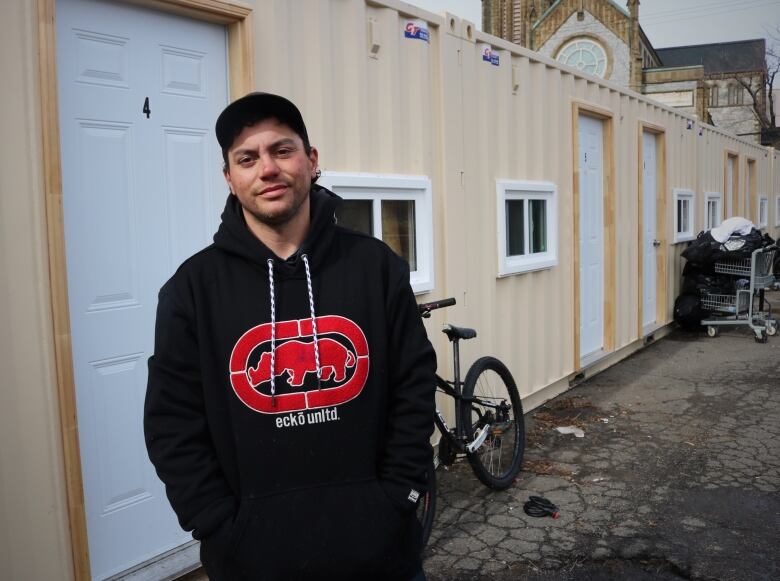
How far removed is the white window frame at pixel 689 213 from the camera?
34.8ft

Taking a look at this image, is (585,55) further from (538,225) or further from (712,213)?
(538,225)

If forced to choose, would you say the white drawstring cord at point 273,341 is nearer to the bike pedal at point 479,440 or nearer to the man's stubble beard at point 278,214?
the man's stubble beard at point 278,214

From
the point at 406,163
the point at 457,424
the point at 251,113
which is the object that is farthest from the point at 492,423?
the point at 251,113

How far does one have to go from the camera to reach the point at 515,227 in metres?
6.47

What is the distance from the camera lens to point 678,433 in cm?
576

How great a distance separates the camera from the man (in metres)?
1.79

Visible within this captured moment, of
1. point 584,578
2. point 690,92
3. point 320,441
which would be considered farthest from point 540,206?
point 690,92

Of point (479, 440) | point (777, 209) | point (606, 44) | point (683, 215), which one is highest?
point (606, 44)

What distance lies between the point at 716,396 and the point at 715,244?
3.84 metres

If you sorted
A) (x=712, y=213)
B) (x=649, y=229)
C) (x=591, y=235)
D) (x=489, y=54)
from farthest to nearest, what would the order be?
(x=712, y=213)
(x=649, y=229)
(x=591, y=235)
(x=489, y=54)

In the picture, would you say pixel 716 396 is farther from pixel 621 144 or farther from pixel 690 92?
pixel 690 92

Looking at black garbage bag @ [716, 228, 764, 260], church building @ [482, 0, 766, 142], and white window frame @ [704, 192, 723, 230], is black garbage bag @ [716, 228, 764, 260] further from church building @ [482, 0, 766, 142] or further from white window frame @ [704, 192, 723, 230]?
church building @ [482, 0, 766, 142]

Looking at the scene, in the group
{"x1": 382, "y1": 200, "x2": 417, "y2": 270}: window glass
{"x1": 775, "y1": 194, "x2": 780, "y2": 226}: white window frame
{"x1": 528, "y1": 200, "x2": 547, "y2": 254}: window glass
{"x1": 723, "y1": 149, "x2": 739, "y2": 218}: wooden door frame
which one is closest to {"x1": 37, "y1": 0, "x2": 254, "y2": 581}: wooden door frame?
{"x1": 382, "y1": 200, "x2": 417, "y2": 270}: window glass

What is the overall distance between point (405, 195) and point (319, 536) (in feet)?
11.3
